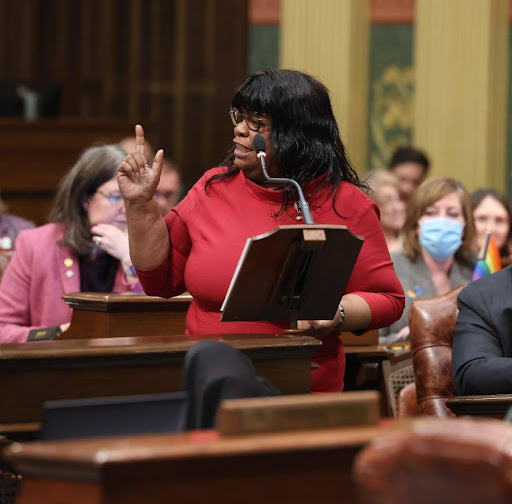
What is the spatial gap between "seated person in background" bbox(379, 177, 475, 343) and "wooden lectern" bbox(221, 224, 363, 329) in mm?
2365

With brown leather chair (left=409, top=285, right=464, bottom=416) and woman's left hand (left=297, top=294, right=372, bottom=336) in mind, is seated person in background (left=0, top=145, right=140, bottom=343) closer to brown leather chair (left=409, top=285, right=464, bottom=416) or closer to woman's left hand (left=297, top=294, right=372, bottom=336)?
brown leather chair (left=409, top=285, right=464, bottom=416)

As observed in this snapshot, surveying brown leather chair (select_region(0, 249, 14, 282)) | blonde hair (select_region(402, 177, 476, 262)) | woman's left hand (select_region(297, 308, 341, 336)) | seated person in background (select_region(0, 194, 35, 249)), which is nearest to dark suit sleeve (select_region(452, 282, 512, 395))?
woman's left hand (select_region(297, 308, 341, 336))

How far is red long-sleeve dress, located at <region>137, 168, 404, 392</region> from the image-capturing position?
2689 mm

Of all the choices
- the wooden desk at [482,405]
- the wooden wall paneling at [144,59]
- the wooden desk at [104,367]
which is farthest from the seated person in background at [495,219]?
the wooden wall paneling at [144,59]

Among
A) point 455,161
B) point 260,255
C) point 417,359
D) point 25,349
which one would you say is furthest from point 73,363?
point 455,161

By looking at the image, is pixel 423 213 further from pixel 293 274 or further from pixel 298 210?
pixel 293 274

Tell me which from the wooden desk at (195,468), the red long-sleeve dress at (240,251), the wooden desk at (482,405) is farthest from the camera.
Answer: the wooden desk at (482,405)

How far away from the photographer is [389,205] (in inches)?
244

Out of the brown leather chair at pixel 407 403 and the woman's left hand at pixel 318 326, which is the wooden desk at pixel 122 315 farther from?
the woman's left hand at pixel 318 326

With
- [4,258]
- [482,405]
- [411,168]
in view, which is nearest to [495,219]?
[411,168]

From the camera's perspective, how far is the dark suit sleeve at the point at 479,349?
2959 millimetres

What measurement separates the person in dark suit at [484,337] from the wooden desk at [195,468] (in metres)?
1.59

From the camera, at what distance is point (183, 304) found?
3.70 m

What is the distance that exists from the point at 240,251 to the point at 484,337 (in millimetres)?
807
